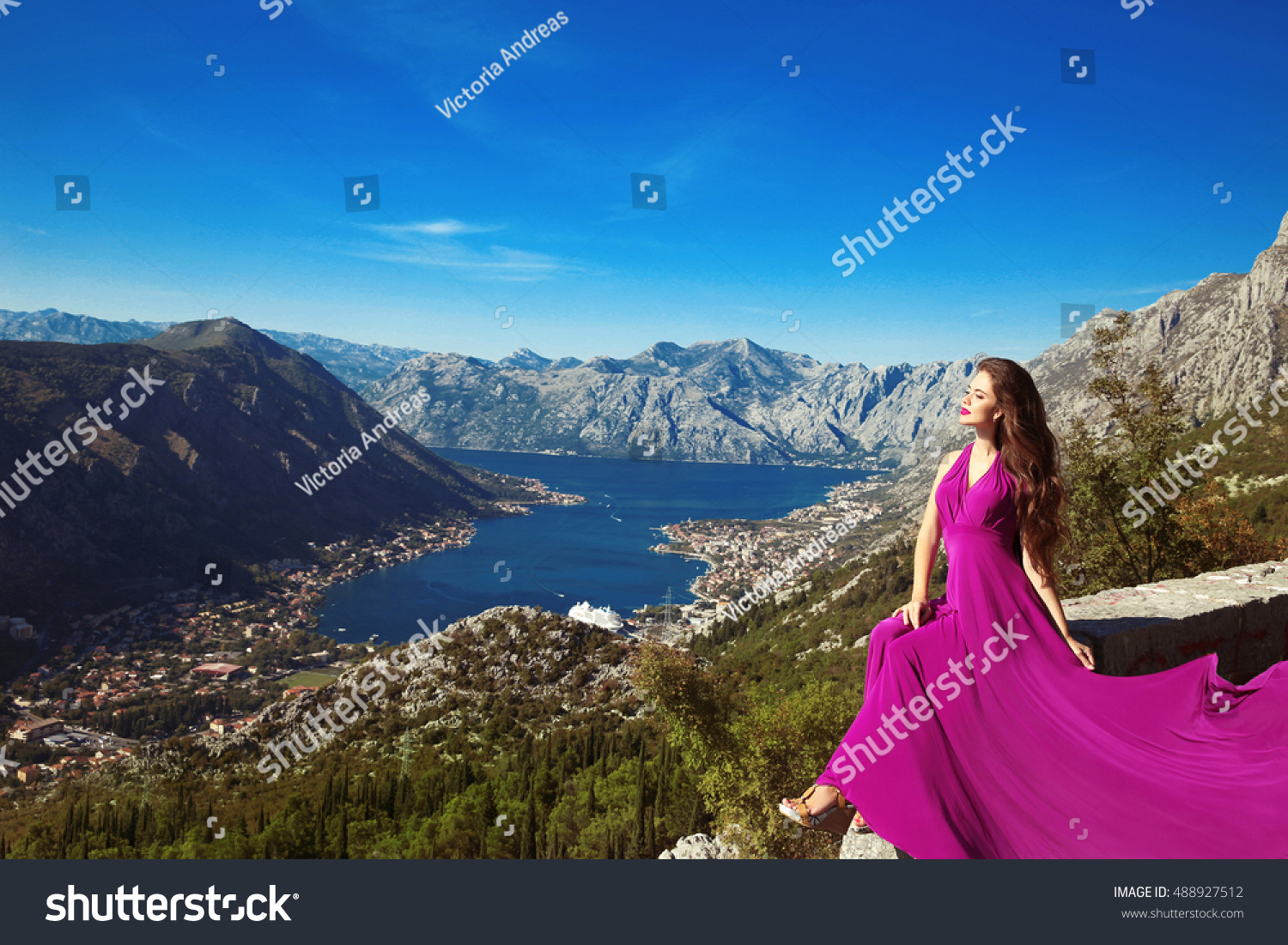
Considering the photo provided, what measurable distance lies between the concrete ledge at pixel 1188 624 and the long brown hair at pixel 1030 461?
3.49 ft

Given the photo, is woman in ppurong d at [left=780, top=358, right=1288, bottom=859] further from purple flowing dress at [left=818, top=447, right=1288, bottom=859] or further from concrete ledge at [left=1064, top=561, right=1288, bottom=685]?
concrete ledge at [left=1064, top=561, right=1288, bottom=685]

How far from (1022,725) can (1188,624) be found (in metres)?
2.21

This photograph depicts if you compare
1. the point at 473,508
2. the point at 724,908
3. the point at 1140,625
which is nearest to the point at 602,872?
the point at 724,908

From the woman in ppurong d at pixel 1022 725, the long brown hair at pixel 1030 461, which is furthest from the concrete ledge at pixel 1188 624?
the long brown hair at pixel 1030 461

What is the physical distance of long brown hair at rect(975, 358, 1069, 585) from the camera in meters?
3.32

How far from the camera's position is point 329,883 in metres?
2.94

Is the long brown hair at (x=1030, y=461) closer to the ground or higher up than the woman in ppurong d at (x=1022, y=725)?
higher up

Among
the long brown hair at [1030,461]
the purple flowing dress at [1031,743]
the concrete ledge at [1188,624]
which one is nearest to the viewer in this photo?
the purple flowing dress at [1031,743]

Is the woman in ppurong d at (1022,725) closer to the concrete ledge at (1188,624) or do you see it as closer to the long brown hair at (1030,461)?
the long brown hair at (1030,461)

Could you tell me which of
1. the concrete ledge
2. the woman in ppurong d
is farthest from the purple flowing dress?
the concrete ledge

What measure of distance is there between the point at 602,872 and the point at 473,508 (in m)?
154

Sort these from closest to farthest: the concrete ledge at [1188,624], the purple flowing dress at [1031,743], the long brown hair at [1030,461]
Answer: the purple flowing dress at [1031,743] < the long brown hair at [1030,461] < the concrete ledge at [1188,624]

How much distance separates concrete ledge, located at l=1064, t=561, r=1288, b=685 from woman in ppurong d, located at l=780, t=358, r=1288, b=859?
31.5 inches

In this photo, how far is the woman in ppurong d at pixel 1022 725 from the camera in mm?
2891
